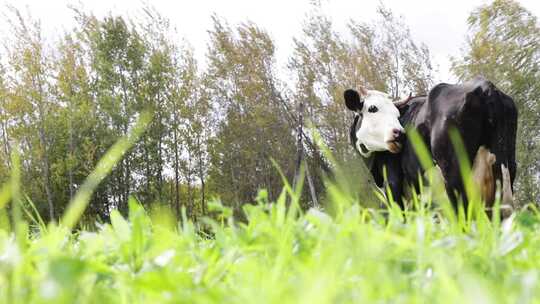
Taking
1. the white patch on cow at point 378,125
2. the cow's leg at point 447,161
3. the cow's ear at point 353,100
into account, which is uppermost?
the cow's ear at point 353,100

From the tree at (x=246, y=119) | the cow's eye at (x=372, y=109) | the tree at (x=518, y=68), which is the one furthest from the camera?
the tree at (x=246, y=119)

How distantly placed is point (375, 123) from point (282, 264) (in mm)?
5151

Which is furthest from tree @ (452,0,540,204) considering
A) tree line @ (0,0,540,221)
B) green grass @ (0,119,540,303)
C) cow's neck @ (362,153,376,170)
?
green grass @ (0,119,540,303)

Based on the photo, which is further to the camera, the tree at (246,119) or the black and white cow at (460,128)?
the tree at (246,119)

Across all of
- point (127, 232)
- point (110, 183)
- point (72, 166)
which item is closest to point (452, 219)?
point (127, 232)

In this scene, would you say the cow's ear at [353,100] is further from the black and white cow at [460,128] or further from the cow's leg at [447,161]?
the cow's leg at [447,161]

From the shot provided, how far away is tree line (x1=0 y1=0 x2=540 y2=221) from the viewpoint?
26875 millimetres

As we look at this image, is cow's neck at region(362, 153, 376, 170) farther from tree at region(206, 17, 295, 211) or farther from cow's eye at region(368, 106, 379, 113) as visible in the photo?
tree at region(206, 17, 295, 211)

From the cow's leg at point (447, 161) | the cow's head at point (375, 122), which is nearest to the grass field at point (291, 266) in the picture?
the cow's leg at point (447, 161)

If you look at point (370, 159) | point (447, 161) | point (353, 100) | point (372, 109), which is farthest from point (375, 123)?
point (447, 161)

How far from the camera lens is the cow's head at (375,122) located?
5754 millimetres

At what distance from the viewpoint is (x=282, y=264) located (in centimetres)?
98

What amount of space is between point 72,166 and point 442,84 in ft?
76.8

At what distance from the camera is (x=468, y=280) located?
1.87 feet
